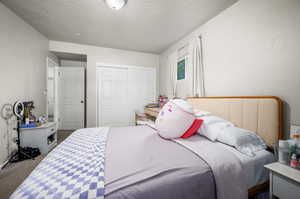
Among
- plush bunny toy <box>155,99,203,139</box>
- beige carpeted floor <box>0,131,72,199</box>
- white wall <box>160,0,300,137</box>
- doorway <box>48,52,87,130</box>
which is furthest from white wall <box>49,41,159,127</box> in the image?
plush bunny toy <box>155,99,203,139</box>

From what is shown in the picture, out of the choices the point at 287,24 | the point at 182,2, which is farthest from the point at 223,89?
the point at 182,2

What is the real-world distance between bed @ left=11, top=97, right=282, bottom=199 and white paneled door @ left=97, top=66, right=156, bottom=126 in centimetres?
220

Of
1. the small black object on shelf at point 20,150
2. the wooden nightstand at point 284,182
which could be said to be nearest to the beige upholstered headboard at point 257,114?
the wooden nightstand at point 284,182

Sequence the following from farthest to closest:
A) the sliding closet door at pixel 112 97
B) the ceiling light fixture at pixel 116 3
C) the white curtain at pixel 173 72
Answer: the sliding closet door at pixel 112 97 < the white curtain at pixel 173 72 < the ceiling light fixture at pixel 116 3

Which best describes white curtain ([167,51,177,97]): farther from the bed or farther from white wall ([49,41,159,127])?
the bed

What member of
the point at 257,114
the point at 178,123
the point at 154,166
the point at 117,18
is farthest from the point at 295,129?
the point at 117,18

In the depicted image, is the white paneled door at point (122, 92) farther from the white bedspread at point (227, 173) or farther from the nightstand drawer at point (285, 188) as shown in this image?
the nightstand drawer at point (285, 188)

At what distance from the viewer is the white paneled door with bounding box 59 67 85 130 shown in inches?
149

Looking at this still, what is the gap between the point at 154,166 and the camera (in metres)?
0.80

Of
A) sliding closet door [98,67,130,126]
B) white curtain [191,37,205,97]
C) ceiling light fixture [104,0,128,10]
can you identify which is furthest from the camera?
sliding closet door [98,67,130,126]

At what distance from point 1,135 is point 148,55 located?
3606 millimetres

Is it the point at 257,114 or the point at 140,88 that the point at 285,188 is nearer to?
the point at 257,114

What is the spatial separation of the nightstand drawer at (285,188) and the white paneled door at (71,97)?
14.2 feet

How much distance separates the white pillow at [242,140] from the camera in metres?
1.07
